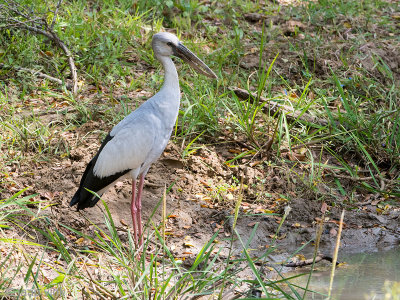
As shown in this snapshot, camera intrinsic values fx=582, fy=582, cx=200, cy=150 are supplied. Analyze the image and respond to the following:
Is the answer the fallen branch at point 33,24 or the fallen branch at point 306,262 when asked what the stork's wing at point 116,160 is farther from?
the fallen branch at point 33,24

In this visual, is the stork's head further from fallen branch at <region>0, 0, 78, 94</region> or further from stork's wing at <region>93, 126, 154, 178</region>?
fallen branch at <region>0, 0, 78, 94</region>

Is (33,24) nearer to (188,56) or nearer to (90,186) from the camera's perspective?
(188,56)

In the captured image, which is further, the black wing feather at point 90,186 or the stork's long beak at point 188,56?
the stork's long beak at point 188,56

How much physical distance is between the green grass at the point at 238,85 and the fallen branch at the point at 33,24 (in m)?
0.11

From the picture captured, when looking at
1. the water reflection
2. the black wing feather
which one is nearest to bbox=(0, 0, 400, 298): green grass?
the black wing feather

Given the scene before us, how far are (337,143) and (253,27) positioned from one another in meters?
2.78

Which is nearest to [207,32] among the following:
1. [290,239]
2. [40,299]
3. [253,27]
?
[253,27]

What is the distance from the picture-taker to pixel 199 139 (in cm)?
576

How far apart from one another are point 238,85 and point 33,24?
253 cm

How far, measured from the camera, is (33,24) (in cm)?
687

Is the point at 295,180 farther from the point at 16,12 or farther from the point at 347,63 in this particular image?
the point at 16,12

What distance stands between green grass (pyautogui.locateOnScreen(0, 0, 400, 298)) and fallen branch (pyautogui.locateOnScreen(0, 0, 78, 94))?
0.11 metres

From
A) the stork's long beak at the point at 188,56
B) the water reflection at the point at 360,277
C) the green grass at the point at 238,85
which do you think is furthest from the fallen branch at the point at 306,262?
the stork's long beak at the point at 188,56

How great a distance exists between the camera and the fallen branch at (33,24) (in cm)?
653
